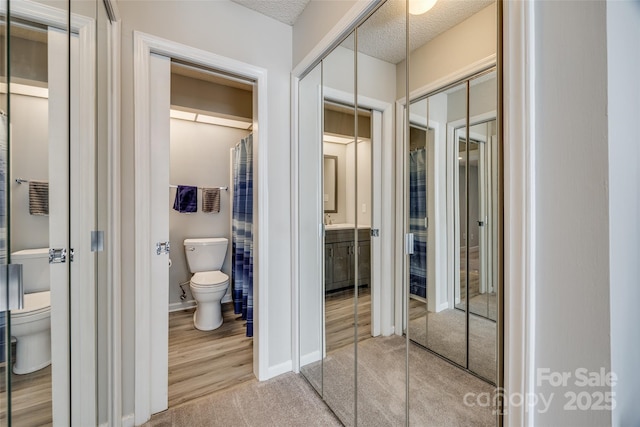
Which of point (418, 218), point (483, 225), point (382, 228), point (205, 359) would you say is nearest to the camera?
point (483, 225)

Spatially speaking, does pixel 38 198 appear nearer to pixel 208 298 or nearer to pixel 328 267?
pixel 328 267

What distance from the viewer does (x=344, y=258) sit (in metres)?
1.77

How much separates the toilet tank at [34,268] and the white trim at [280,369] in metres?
1.51

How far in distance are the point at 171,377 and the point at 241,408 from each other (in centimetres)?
70

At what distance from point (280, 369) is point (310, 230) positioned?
108 cm

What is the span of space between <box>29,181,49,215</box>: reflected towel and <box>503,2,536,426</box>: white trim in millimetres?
1475

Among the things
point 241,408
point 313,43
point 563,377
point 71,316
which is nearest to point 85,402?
point 71,316

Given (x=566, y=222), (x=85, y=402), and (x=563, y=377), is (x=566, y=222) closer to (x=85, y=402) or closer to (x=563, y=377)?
(x=563, y=377)

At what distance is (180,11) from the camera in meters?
1.70

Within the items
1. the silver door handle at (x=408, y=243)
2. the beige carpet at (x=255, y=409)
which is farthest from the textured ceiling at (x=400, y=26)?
the beige carpet at (x=255, y=409)

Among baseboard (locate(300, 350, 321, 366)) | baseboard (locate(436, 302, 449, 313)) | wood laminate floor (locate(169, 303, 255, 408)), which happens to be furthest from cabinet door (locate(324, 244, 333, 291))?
wood laminate floor (locate(169, 303, 255, 408))

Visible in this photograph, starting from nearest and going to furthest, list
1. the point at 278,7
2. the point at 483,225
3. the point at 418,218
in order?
the point at 483,225, the point at 418,218, the point at 278,7

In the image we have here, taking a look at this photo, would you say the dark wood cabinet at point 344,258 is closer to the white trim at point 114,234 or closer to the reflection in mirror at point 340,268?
the reflection in mirror at point 340,268

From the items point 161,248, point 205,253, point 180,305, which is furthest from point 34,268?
point 180,305
